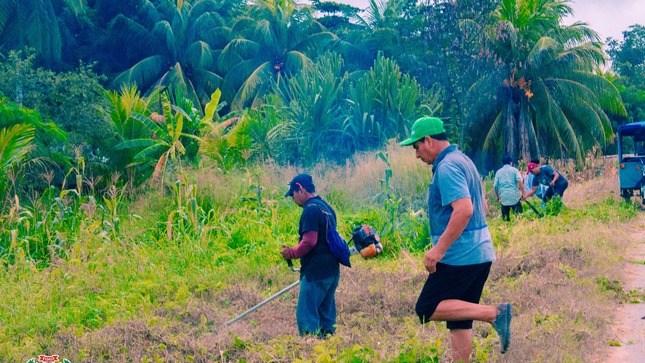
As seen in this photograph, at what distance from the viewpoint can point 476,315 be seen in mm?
4566

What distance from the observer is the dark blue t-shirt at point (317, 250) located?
5.86 metres

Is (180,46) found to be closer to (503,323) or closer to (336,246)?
(336,246)

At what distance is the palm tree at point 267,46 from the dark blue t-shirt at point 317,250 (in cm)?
2827

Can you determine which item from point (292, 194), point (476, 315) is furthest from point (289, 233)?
point (476, 315)

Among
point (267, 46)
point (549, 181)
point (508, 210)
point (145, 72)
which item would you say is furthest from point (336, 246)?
point (267, 46)

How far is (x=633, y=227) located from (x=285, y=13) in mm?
25670

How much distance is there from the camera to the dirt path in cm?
541

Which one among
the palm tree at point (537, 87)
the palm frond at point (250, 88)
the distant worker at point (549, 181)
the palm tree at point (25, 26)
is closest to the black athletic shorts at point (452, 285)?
the distant worker at point (549, 181)

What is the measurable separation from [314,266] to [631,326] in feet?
9.91

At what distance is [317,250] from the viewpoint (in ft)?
19.5

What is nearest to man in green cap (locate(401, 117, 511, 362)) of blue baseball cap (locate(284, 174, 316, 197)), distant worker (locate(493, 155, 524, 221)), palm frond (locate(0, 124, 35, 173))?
blue baseball cap (locate(284, 174, 316, 197))

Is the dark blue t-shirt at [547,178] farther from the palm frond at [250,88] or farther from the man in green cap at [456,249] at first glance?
the palm frond at [250,88]

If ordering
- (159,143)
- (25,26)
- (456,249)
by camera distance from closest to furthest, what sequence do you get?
(456,249) < (159,143) < (25,26)

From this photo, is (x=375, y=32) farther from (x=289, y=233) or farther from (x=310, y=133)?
(x=289, y=233)
